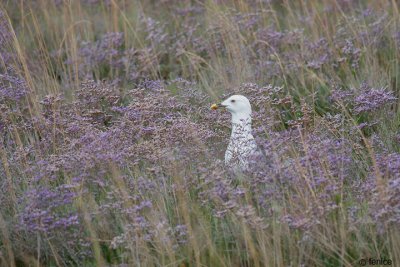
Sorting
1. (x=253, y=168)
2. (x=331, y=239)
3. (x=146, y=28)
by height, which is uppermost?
(x=146, y=28)

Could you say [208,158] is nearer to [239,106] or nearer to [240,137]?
[240,137]

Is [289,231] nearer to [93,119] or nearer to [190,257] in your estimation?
[190,257]

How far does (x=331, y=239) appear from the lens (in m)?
4.03

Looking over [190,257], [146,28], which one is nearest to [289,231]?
[190,257]

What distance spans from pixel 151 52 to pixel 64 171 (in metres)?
3.15

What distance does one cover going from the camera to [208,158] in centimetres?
478

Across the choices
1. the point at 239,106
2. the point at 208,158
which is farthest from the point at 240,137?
the point at 239,106

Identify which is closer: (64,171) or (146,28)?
(64,171)

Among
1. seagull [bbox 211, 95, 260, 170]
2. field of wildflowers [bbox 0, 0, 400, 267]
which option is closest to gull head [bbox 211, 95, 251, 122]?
seagull [bbox 211, 95, 260, 170]

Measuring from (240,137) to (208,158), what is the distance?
0.25 meters

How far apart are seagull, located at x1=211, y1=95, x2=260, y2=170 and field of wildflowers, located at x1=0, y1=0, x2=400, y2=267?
0.09 m

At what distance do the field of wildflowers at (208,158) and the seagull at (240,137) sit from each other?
3.5 inches

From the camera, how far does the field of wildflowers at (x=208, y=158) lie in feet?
13.5

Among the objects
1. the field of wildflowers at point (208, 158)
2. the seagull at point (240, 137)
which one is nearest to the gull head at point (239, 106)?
the seagull at point (240, 137)
